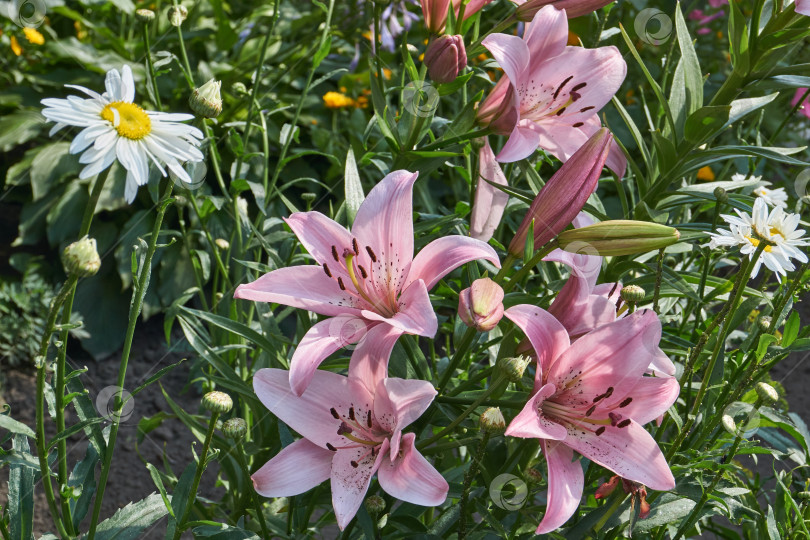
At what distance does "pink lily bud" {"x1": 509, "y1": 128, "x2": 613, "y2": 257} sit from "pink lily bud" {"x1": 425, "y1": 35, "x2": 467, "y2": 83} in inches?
8.8

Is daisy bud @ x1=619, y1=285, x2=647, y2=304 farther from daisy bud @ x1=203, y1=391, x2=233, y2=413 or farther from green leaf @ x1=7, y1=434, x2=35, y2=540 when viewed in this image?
green leaf @ x1=7, y1=434, x2=35, y2=540

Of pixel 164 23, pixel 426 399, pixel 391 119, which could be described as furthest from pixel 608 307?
pixel 164 23

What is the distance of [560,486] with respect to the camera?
2.45 feet

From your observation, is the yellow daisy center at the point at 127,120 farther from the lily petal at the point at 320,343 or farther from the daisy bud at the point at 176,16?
the daisy bud at the point at 176,16

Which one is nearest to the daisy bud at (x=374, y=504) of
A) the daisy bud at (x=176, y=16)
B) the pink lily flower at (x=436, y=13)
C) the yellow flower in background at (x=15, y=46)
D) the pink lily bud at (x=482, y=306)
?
the pink lily bud at (x=482, y=306)

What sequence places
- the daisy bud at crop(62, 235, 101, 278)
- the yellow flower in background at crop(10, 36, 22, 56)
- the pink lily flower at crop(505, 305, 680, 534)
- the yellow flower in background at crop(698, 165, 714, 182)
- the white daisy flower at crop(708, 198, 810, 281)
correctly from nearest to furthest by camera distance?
1. the daisy bud at crop(62, 235, 101, 278)
2. the pink lily flower at crop(505, 305, 680, 534)
3. the white daisy flower at crop(708, 198, 810, 281)
4. the yellow flower in background at crop(698, 165, 714, 182)
5. the yellow flower in background at crop(10, 36, 22, 56)

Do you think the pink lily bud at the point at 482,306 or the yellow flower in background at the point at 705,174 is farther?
the yellow flower in background at the point at 705,174

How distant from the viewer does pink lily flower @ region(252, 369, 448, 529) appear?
2.53ft

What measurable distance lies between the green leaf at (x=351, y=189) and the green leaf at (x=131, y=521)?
Result: 16.7 inches

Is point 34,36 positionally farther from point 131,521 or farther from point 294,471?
point 294,471

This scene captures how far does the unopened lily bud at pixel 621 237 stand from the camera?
739mm

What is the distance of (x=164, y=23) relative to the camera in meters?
2.83

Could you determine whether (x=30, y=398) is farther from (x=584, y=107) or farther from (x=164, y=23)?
(x=584, y=107)

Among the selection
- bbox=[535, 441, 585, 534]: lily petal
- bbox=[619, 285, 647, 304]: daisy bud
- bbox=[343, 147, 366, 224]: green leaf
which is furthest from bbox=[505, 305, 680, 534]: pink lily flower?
Result: bbox=[343, 147, 366, 224]: green leaf
